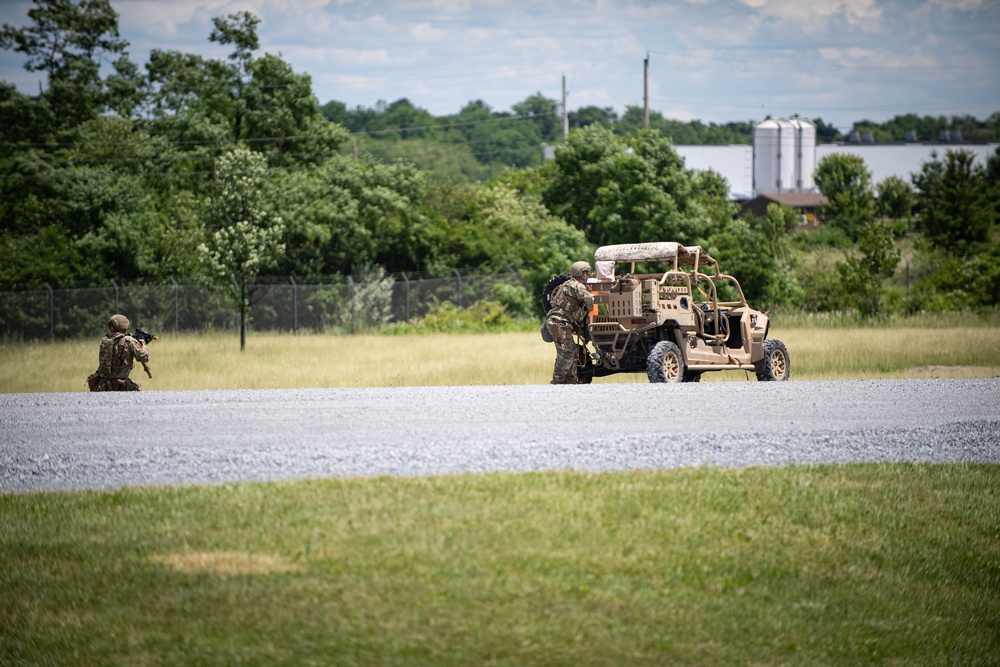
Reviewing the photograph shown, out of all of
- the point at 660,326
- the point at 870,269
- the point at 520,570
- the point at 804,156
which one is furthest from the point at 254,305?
the point at 804,156

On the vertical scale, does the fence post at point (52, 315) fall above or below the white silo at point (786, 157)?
below

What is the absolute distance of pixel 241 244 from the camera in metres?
32.3

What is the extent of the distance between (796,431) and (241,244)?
910 inches

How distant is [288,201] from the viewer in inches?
1777

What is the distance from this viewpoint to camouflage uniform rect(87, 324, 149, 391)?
16.0 m

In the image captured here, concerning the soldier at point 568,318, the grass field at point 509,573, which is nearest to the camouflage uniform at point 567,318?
the soldier at point 568,318

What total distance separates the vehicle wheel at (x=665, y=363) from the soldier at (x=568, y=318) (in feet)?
3.73

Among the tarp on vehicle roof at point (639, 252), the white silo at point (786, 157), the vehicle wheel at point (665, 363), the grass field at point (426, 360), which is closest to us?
the vehicle wheel at point (665, 363)

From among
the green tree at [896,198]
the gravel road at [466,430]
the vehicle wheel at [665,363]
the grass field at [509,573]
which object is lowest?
the grass field at [509,573]

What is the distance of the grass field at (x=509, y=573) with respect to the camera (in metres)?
6.77

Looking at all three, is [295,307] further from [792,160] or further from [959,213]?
[792,160]

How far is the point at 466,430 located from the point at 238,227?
22.1 m

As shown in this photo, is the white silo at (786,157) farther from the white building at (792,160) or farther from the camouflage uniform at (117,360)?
the camouflage uniform at (117,360)

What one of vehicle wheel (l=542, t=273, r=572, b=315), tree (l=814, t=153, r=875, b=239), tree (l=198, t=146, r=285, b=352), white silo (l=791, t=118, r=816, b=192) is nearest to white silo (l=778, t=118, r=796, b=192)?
white silo (l=791, t=118, r=816, b=192)
